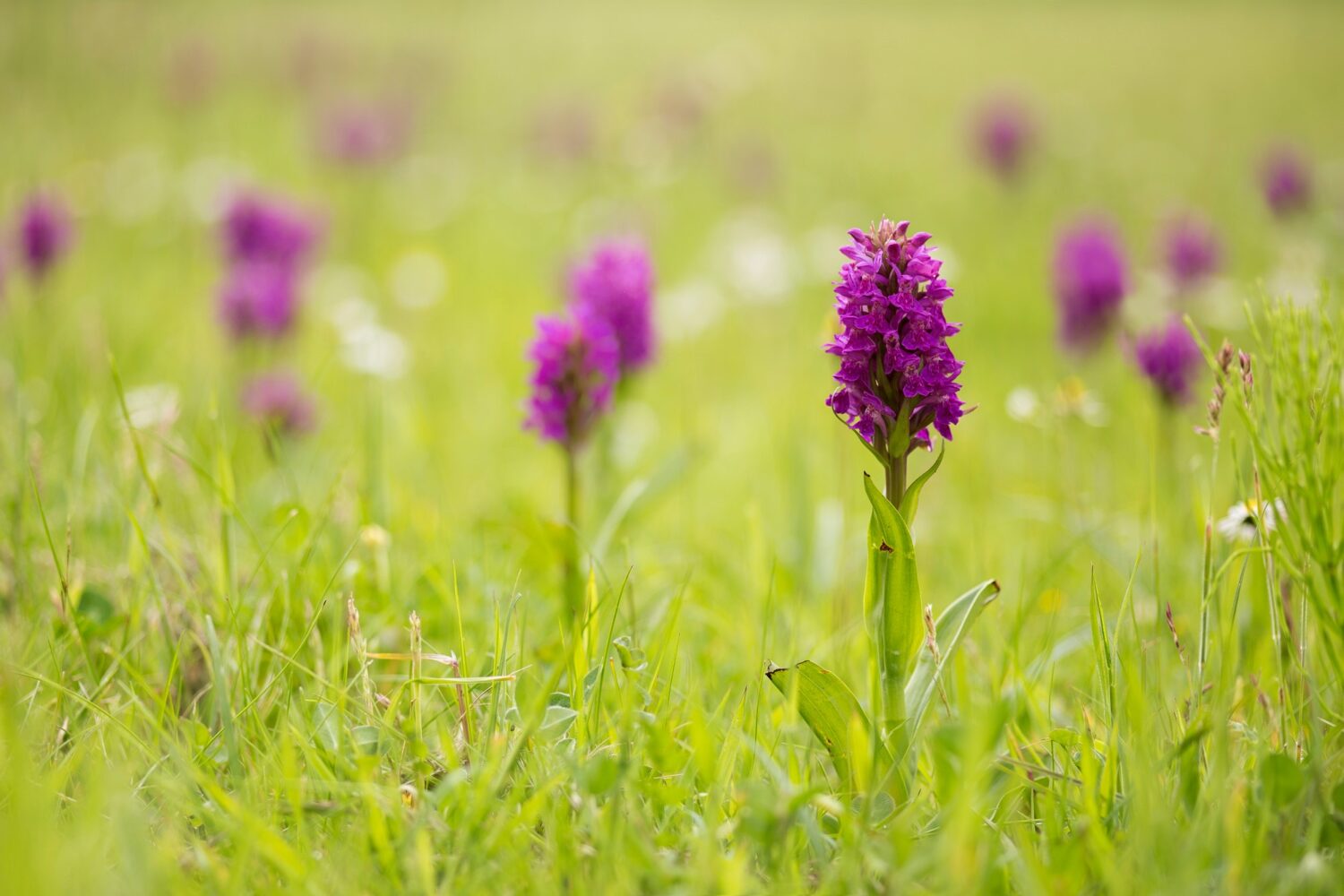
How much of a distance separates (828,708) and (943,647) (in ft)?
0.71

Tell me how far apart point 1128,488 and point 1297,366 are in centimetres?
216

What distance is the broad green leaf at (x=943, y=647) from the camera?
1354 mm

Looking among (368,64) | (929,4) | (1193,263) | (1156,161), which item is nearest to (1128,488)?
(1193,263)

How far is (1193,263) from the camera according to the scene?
4078mm

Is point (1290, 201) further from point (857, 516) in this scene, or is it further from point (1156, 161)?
point (857, 516)

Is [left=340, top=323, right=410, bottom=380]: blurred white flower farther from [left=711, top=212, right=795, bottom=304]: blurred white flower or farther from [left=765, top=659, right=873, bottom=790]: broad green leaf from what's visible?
[left=765, top=659, right=873, bottom=790]: broad green leaf

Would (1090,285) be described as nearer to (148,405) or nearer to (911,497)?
(911,497)

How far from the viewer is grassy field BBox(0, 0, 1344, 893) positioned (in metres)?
1.16

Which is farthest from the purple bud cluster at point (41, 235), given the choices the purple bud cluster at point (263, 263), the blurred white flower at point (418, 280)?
the blurred white flower at point (418, 280)

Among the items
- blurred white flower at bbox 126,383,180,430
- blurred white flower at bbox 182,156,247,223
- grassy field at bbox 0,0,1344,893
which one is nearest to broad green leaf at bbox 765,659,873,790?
grassy field at bbox 0,0,1344,893

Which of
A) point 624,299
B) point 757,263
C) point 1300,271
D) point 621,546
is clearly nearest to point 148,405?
point 624,299

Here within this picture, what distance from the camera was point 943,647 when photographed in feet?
4.69

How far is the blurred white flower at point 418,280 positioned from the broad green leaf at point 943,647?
4.04m

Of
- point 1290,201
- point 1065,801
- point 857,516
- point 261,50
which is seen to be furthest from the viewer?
point 261,50
